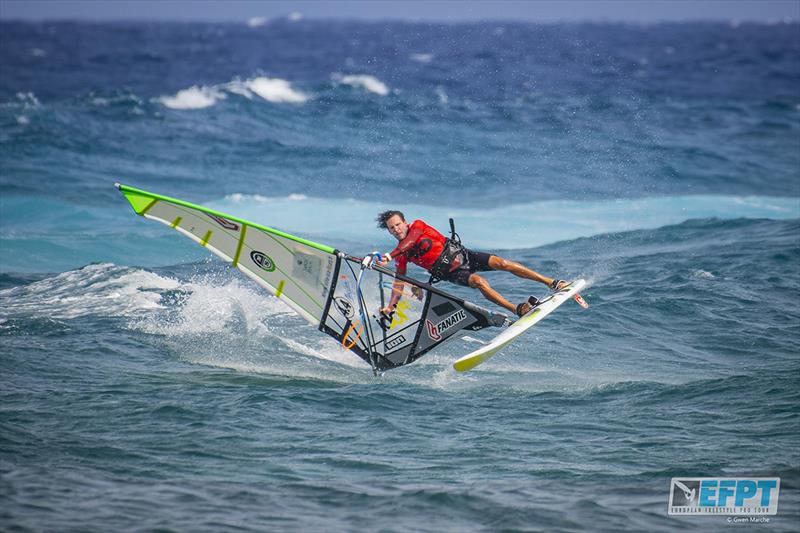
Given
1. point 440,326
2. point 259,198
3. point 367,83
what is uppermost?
point 367,83

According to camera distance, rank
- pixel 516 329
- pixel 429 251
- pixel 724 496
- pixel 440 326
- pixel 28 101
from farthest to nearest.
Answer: pixel 28 101, pixel 440 326, pixel 429 251, pixel 516 329, pixel 724 496

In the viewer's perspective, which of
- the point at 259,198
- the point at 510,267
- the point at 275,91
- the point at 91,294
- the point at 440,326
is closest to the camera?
the point at 440,326

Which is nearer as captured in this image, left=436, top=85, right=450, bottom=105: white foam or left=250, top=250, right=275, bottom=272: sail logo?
left=250, top=250, right=275, bottom=272: sail logo

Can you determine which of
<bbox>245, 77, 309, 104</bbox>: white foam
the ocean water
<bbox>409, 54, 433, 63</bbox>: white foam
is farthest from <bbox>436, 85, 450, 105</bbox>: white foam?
<bbox>409, 54, 433, 63</bbox>: white foam

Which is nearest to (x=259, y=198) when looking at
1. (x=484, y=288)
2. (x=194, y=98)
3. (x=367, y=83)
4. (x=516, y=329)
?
(x=194, y=98)

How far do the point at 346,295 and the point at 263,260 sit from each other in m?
1.11

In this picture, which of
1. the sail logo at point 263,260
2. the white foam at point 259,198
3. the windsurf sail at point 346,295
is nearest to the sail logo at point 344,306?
the windsurf sail at point 346,295

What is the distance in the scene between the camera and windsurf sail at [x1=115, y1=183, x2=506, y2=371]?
11719 millimetres

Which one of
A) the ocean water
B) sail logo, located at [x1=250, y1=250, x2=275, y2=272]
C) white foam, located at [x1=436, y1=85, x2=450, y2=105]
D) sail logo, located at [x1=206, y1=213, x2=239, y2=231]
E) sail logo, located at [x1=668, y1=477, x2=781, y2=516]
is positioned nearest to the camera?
sail logo, located at [x1=668, y1=477, x2=781, y2=516]

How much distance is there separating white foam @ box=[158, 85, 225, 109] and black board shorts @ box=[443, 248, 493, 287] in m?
29.2

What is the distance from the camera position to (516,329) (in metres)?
11.5

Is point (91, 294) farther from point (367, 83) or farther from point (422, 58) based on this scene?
point (422, 58)

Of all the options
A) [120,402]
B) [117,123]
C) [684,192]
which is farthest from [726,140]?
[120,402]

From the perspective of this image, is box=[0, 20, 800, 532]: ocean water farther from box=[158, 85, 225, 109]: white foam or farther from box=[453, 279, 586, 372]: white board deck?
box=[453, 279, 586, 372]: white board deck
